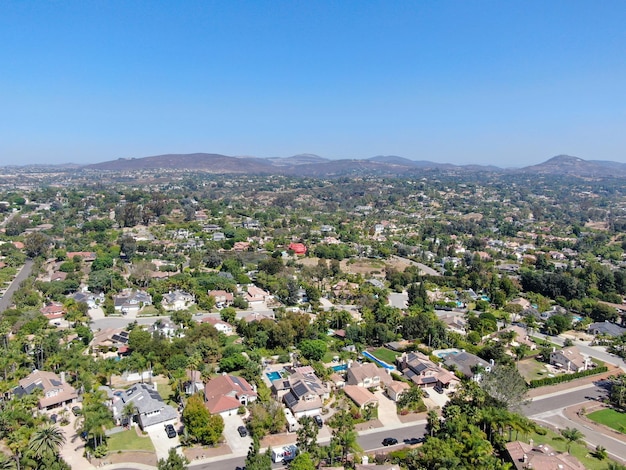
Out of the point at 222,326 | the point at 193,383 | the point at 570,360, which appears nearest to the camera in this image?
the point at 193,383

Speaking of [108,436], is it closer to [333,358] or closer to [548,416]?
[333,358]

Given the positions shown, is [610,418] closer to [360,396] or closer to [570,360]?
[570,360]

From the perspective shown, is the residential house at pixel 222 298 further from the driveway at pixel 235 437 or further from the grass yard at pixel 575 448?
the grass yard at pixel 575 448

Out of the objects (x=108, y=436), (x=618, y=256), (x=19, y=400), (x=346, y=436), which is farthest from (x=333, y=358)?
(x=618, y=256)

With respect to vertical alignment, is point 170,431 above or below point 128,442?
above

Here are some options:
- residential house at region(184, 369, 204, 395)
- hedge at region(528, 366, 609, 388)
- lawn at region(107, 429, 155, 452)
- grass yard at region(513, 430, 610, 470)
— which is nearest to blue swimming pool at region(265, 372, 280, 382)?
residential house at region(184, 369, 204, 395)

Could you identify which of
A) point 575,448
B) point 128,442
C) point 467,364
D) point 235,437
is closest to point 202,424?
point 235,437
